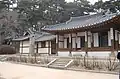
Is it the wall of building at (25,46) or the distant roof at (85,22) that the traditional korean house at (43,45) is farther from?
the distant roof at (85,22)

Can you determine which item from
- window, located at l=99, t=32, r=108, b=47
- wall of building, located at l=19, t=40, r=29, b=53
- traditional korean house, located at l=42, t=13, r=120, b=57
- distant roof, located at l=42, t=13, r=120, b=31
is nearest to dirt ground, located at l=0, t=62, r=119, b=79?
traditional korean house, located at l=42, t=13, r=120, b=57

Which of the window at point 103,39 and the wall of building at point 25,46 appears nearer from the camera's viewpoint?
the window at point 103,39

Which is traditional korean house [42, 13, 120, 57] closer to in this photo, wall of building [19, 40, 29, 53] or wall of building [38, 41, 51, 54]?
wall of building [38, 41, 51, 54]

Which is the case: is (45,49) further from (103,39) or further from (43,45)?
(103,39)

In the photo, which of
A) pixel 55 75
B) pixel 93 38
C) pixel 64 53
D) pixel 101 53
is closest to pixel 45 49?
pixel 64 53

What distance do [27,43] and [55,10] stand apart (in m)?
16.5

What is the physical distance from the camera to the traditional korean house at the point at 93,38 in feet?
60.7

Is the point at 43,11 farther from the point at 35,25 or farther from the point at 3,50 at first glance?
the point at 3,50

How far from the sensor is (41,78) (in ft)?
34.3

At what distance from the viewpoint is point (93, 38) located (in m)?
21.8

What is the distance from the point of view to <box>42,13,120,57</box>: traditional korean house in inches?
728

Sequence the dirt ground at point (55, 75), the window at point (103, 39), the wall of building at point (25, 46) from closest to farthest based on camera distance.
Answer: the dirt ground at point (55, 75)
the window at point (103, 39)
the wall of building at point (25, 46)

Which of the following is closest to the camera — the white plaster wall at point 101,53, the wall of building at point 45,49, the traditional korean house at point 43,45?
the white plaster wall at point 101,53

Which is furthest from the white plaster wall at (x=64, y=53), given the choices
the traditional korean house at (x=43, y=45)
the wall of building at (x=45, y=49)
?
the wall of building at (x=45, y=49)
